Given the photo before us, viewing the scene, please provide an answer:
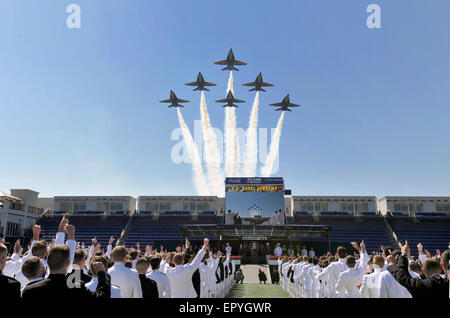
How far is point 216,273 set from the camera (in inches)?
624

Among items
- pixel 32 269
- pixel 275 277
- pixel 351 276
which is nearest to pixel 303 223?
pixel 275 277

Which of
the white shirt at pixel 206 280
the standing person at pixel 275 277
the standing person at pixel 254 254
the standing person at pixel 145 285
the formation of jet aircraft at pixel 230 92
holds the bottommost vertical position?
the standing person at pixel 275 277

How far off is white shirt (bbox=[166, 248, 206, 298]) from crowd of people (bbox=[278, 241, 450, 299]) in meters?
3.91

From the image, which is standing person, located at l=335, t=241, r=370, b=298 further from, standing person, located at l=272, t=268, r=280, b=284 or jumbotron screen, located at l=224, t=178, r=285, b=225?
jumbotron screen, located at l=224, t=178, r=285, b=225

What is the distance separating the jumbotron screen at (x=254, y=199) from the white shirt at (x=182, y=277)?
39812mm

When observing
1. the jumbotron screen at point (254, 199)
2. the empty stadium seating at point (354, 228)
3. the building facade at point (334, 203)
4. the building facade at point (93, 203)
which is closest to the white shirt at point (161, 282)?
the jumbotron screen at point (254, 199)

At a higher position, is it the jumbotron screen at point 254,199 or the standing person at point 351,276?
the jumbotron screen at point 254,199

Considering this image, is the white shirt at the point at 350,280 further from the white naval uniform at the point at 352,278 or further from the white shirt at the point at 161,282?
the white shirt at the point at 161,282

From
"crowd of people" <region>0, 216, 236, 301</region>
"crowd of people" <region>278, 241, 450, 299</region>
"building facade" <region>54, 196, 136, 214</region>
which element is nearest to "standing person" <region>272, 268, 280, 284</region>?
"crowd of people" <region>278, 241, 450, 299</region>

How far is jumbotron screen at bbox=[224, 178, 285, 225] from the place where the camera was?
163 feet

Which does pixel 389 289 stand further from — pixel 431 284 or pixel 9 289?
pixel 9 289

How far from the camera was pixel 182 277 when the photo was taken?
9.11m

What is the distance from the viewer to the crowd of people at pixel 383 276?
19.5 ft
